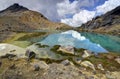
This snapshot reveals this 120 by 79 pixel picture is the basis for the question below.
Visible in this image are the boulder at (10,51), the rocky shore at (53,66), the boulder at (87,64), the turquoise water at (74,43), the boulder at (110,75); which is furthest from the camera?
the turquoise water at (74,43)

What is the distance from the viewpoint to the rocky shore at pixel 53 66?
1622 inches

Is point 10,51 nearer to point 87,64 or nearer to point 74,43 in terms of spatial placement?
point 87,64

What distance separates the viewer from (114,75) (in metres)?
48.2

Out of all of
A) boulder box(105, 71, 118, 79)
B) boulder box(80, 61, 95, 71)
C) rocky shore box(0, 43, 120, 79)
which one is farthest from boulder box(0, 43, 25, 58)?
boulder box(105, 71, 118, 79)

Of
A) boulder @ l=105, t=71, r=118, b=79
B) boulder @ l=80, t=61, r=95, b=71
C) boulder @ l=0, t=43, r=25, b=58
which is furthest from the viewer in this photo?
boulder @ l=0, t=43, r=25, b=58

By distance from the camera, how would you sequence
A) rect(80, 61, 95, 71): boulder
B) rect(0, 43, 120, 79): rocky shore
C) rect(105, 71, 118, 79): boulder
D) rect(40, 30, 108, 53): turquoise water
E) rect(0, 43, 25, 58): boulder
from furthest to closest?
rect(40, 30, 108, 53): turquoise water
rect(0, 43, 25, 58): boulder
rect(80, 61, 95, 71): boulder
rect(105, 71, 118, 79): boulder
rect(0, 43, 120, 79): rocky shore

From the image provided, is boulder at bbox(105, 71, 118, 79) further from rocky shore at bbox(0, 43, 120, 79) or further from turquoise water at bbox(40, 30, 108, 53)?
turquoise water at bbox(40, 30, 108, 53)

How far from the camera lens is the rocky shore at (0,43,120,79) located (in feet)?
135

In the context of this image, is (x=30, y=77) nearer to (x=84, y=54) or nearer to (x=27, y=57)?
(x=27, y=57)

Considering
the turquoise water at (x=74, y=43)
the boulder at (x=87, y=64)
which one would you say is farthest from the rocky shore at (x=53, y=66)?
the turquoise water at (x=74, y=43)

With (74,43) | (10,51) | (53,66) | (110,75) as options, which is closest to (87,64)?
(110,75)

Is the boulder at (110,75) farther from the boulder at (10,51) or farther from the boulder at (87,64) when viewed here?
the boulder at (10,51)

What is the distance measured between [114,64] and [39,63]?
Answer: 21659 millimetres

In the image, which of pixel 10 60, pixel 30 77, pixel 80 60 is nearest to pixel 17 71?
pixel 30 77
